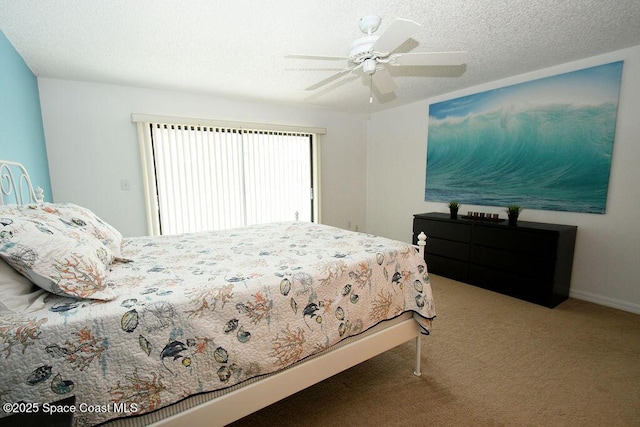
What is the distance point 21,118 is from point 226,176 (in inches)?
78.7

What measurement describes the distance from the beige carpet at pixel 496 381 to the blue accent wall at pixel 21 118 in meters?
2.64

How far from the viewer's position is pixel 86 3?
172cm

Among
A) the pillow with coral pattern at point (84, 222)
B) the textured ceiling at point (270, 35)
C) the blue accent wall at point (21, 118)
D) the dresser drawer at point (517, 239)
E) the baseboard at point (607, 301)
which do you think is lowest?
the baseboard at point (607, 301)

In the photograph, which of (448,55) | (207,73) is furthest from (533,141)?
(207,73)

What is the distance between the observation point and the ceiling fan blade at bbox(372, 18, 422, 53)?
136 centimetres

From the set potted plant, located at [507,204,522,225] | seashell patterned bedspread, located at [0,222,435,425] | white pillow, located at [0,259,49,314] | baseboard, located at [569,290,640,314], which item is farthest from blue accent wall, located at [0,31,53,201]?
baseboard, located at [569,290,640,314]

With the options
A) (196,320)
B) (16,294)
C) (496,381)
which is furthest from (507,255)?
(16,294)

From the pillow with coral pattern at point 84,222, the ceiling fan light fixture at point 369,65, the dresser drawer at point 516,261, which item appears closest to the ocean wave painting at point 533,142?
the dresser drawer at point 516,261

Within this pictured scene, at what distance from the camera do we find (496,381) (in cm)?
180

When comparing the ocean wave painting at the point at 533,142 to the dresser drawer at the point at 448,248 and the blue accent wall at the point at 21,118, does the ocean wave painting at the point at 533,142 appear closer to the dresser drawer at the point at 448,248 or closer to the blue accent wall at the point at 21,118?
the dresser drawer at the point at 448,248

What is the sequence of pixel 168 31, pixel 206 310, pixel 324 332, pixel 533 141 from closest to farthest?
pixel 206 310
pixel 324 332
pixel 168 31
pixel 533 141

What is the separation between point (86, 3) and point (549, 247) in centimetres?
409

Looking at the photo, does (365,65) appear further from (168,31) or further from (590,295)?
(590,295)

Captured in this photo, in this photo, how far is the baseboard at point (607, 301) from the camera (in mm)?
2623
